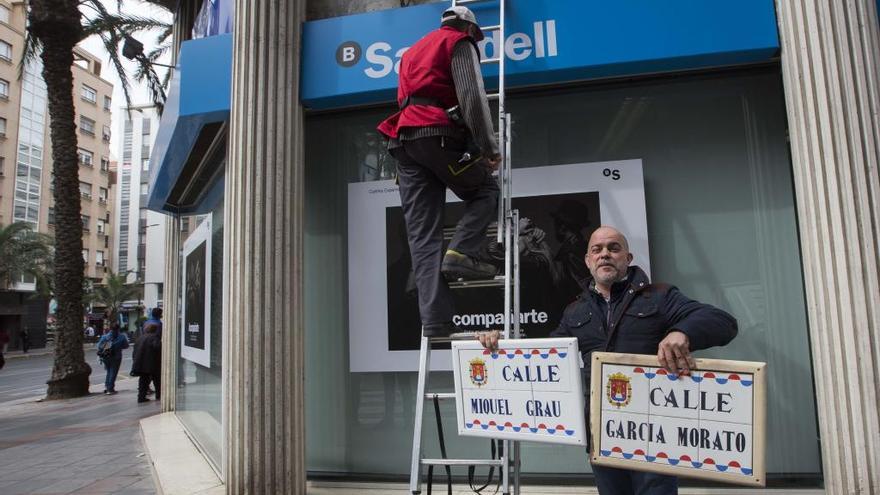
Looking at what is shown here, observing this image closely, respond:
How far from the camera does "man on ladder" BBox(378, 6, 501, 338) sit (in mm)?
2783

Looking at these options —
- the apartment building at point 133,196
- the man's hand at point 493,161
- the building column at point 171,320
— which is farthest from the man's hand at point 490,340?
the apartment building at point 133,196

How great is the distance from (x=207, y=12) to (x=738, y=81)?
5.51 m

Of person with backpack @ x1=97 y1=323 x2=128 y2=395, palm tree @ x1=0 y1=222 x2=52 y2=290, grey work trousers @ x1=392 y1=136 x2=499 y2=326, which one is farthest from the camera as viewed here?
palm tree @ x1=0 y1=222 x2=52 y2=290

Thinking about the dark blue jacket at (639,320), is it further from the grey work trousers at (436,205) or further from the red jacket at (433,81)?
the red jacket at (433,81)

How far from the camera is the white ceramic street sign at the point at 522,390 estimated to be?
229 centimetres

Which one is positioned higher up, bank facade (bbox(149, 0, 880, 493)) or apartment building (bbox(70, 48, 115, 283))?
apartment building (bbox(70, 48, 115, 283))

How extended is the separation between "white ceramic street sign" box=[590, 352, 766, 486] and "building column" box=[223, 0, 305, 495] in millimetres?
2472

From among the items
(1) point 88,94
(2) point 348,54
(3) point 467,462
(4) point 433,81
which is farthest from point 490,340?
(1) point 88,94

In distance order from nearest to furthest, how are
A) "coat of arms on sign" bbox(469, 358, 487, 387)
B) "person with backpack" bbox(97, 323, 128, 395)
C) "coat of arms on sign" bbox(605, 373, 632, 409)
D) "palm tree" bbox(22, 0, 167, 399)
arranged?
"coat of arms on sign" bbox(605, 373, 632, 409), "coat of arms on sign" bbox(469, 358, 487, 387), "palm tree" bbox(22, 0, 167, 399), "person with backpack" bbox(97, 323, 128, 395)

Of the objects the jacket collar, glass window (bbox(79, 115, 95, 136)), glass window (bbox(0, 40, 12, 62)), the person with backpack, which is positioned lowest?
the person with backpack

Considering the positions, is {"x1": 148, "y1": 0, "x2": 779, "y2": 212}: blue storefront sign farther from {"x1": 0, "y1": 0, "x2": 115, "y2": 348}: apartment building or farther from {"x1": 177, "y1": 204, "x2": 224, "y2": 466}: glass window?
{"x1": 0, "y1": 0, "x2": 115, "y2": 348}: apartment building

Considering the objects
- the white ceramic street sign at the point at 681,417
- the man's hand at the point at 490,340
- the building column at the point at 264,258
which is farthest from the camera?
the building column at the point at 264,258

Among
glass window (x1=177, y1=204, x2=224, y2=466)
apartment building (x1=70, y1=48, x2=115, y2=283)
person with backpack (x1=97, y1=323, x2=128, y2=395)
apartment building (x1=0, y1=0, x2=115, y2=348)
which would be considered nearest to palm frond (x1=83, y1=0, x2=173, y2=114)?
person with backpack (x1=97, y1=323, x2=128, y2=395)

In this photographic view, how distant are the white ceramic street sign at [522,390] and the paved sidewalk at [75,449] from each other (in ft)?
12.7
